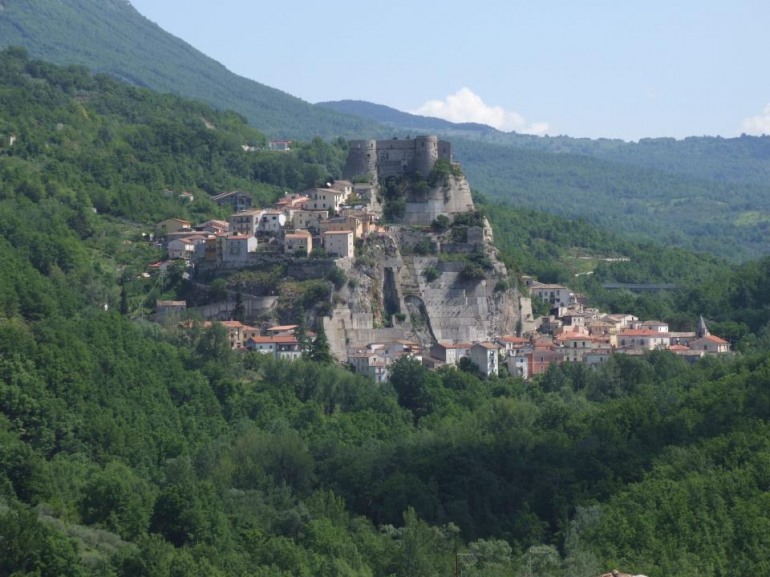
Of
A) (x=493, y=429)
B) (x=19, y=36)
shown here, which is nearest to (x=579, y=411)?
(x=493, y=429)

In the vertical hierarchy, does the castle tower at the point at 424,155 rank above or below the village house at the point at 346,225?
above

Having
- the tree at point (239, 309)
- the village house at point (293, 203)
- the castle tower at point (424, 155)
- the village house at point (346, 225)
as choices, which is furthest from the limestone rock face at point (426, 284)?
the tree at point (239, 309)

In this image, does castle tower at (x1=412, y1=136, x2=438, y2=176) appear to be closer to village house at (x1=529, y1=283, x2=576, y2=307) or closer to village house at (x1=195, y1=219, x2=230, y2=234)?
village house at (x1=529, y1=283, x2=576, y2=307)

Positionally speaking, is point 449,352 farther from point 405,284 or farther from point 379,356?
point 405,284

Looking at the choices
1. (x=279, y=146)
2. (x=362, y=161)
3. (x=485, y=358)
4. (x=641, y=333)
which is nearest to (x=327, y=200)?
(x=362, y=161)

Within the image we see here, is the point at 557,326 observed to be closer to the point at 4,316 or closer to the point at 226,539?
the point at 4,316

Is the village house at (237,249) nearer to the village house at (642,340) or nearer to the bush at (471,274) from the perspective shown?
the bush at (471,274)

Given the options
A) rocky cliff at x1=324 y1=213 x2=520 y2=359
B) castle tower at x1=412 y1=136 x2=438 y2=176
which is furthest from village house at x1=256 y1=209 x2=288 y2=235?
castle tower at x1=412 y1=136 x2=438 y2=176
